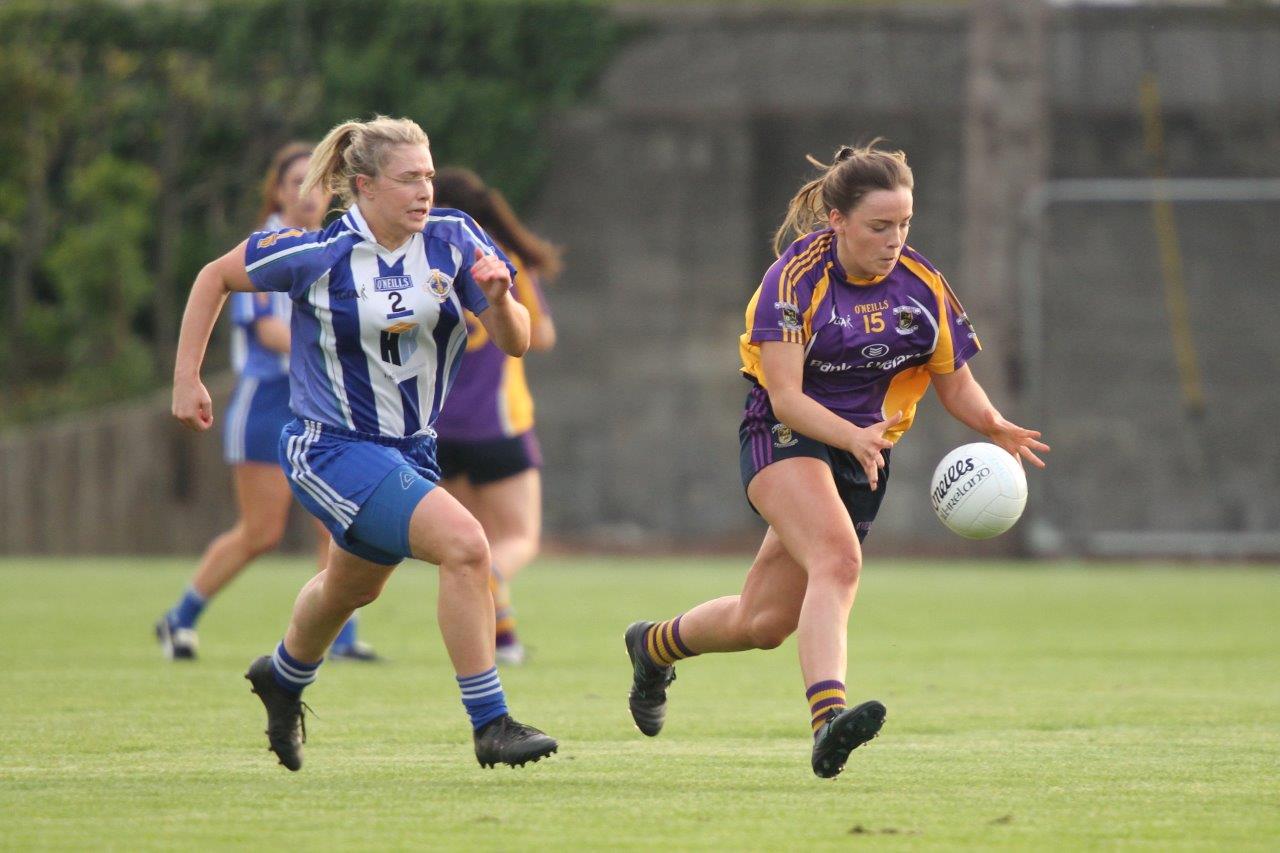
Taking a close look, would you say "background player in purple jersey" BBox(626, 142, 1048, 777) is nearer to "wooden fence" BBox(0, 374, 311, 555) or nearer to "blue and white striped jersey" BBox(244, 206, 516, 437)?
"blue and white striped jersey" BBox(244, 206, 516, 437)

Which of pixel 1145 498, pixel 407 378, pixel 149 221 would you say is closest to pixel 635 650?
pixel 407 378

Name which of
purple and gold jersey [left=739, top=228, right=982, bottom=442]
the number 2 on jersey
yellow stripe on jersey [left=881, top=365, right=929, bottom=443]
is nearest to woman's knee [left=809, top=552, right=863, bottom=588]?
purple and gold jersey [left=739, top=228, right=982, bottom=442]

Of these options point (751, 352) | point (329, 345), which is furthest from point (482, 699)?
point (751, 352)

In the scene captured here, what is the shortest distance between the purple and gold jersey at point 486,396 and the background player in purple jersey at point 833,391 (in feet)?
10.1

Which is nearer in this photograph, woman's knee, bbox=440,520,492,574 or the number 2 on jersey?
woman's knee, bbox=440,520,492,574

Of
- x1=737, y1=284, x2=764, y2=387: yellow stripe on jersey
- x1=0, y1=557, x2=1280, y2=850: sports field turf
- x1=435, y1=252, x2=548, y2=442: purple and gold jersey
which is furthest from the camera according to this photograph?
x1=435, y1=252, x2=548, y2=442: purple and gold jersey

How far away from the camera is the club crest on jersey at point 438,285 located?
563cm

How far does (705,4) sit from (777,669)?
14.0 meters

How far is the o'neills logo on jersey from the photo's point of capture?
562cm

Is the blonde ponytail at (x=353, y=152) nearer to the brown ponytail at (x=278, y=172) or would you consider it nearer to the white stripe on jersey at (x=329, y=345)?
the white stripe on jersey at (x=329, y=345)

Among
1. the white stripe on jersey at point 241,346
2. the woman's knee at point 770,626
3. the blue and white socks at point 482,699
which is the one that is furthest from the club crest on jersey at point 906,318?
the white stripe on jersey at point 241,346

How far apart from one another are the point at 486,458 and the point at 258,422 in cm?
104

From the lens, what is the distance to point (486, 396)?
30.2 ft

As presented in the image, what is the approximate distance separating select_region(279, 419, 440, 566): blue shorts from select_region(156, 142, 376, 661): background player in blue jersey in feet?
10.7
